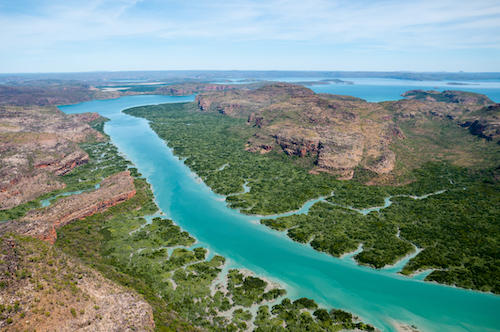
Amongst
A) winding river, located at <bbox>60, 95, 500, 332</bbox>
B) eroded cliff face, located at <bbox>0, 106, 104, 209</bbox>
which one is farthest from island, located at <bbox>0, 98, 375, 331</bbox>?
winding river, located at <bbox>60, 95, 500, 332</bbox>

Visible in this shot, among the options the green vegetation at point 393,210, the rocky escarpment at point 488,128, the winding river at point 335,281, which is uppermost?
the rocky escarpment at point 488,128

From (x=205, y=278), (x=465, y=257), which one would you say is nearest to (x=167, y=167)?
(x=205, y=278)

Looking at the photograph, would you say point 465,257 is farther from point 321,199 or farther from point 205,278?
point 205,278

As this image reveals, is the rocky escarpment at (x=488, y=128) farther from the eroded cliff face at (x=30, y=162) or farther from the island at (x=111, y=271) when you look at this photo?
the eroded cliff face at (x=30, y=162)

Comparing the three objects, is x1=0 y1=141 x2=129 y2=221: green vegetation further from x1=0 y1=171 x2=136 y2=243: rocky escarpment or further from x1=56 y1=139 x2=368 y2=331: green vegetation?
x1=56 y1=139 x2=368 y2=331: green vegetation

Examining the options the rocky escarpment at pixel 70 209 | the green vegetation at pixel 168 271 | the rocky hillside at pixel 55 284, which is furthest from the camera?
the rocky escarpment at pixel 70 209

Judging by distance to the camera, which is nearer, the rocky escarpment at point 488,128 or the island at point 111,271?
the island at point 111,271

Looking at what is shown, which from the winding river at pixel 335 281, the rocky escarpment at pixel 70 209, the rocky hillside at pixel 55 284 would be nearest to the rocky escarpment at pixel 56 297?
the rocky hillside at pixel 55 284
